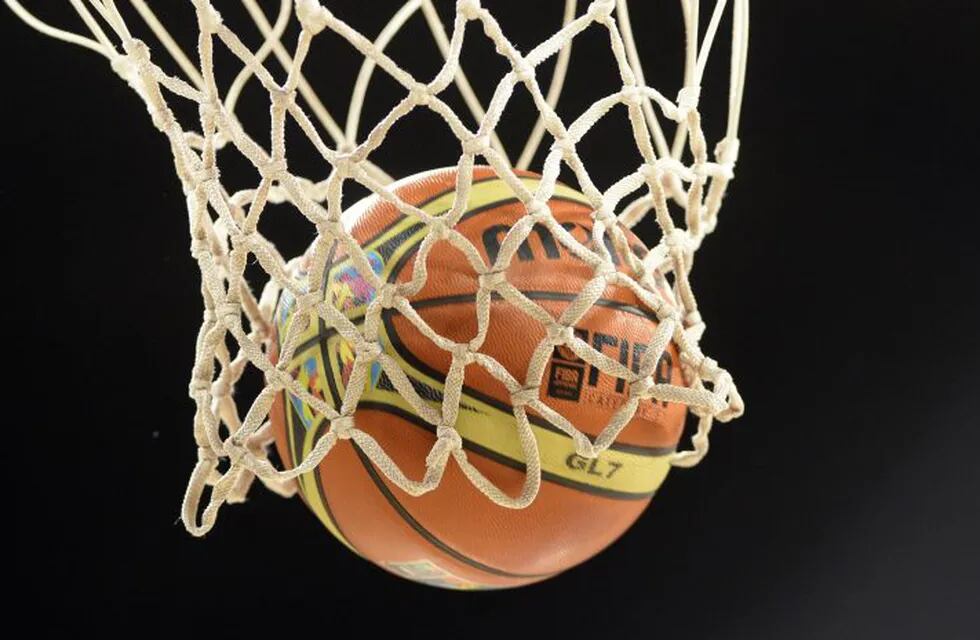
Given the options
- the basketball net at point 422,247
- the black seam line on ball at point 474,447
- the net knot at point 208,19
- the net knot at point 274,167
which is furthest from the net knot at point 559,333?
the net knot at point 208,19

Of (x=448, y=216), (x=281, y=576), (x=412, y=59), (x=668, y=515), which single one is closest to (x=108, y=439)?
(x=281, y=576)

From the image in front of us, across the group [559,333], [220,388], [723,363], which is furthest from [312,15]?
[723,363]

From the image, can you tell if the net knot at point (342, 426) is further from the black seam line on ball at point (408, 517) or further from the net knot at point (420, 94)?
the net knot at point (420, 94)

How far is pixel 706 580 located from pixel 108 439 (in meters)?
0.94

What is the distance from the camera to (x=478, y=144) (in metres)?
1.01

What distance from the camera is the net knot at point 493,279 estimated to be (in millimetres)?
1051

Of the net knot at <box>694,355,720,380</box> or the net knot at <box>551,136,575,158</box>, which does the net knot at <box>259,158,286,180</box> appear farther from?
the net knot at <box>694,355,720,380</box>

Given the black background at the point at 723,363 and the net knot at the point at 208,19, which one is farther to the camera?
the black background at the point at 723,363

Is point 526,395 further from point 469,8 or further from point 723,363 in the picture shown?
point 723,363

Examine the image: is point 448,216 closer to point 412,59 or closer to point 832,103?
point 412,59

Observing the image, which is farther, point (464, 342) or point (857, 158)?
point (857, 158)

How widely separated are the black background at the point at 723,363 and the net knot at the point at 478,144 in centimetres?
82

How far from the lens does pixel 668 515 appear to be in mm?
1914

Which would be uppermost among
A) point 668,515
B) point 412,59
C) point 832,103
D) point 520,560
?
point 832,103
